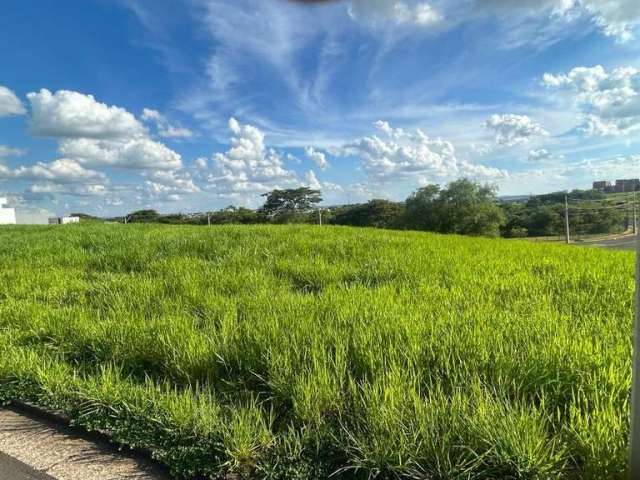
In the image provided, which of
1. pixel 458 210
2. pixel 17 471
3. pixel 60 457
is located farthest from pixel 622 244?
pixel 458 210

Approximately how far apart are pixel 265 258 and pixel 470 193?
56820 mm

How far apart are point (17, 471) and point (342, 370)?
190 cm

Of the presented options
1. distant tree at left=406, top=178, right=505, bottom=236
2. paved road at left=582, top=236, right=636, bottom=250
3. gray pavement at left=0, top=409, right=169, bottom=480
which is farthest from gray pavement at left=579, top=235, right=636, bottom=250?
distant tree at left=406, top=178, right=505, bottom=236

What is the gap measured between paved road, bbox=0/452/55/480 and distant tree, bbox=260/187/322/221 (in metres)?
32.8

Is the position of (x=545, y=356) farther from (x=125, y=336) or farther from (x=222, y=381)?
(x=125, y=336)

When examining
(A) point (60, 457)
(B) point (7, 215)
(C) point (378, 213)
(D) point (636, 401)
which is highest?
(B) point (7, 215)

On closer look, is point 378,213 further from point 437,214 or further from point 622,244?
point 622,244

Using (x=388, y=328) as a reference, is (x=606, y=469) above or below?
below

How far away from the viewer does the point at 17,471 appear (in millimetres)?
2180

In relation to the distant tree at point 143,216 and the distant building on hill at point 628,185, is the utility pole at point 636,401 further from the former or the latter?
the distant tree at point 143,216

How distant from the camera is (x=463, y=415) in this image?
213 centimetres

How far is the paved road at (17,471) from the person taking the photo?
6.97ft

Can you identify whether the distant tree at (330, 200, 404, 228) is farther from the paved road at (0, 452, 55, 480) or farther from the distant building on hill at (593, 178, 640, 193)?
the paved road at (0, 452, 55, 480)


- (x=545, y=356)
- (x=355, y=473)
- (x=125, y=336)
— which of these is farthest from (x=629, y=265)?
(x=125, y=336)
